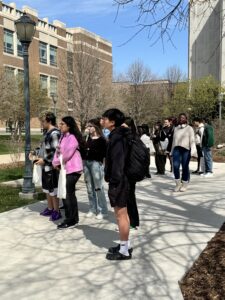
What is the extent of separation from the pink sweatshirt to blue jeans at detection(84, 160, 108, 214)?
1.95 ft

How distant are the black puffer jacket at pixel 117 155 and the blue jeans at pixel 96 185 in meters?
2.36

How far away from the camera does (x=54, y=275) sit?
15.4 ft

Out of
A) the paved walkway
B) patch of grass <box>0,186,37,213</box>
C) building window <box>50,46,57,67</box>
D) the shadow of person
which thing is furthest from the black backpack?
building window <box>50,46,57,67</box>

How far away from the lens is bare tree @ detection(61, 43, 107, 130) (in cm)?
3750

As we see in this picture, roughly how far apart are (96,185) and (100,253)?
2.13 metres

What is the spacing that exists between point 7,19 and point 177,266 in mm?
59962

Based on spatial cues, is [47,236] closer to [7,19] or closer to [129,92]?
[129,92]

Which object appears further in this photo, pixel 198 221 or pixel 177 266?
pixel 198 221

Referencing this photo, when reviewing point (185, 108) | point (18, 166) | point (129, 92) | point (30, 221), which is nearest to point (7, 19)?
point (129, 92)

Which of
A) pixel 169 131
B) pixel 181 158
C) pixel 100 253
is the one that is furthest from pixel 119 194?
pixel 169 131

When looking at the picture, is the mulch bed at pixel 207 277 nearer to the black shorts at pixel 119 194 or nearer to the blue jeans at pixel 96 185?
the black shorts at pixel 119 194

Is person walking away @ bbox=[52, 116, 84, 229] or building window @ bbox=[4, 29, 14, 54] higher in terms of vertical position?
building window @ bbox=[4, 29, 14, 54]

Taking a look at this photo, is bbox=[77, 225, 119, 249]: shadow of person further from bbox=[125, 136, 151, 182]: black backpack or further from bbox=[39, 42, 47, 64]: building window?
bbox=[39, 42, 47, 64]: building window

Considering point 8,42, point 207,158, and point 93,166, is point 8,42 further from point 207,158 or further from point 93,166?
point 93,166
